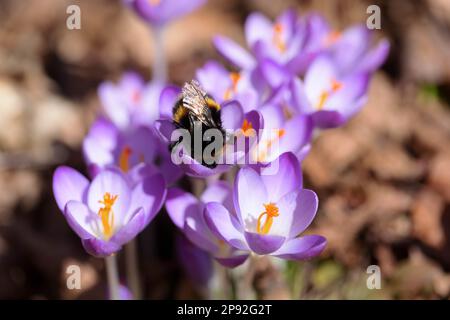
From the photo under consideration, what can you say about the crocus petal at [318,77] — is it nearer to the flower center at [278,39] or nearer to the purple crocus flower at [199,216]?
the flower center at [278,39]

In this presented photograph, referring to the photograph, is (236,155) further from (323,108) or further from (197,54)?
(197,54)

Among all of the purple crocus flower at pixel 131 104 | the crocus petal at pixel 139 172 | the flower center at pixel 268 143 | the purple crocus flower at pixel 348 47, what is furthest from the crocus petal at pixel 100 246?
the purple crocus flower at pixel 348 47

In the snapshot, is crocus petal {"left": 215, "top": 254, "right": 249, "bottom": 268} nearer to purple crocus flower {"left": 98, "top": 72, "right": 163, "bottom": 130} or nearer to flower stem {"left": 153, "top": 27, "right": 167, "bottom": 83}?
purple crocus flower {"left": 98, "top": 72, "right": 163, "bottom": 130}

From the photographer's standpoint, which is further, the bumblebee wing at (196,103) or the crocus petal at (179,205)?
the crocus petal at (179,205)

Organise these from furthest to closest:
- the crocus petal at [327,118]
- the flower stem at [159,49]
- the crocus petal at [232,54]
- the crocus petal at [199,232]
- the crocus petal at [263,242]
Result: the flower stem at [159,49] → the crocus petal at [232,54] → the crocus petal at [327,118] → the crocus petal at [199,232] → the crocus petal at [263,242]

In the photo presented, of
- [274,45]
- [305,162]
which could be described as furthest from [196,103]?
[305,162]

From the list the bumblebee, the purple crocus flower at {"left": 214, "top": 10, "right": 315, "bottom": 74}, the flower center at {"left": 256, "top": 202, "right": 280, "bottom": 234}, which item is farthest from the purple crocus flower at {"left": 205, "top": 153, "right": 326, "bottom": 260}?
the purple crocus flower at {"left": 214, "top": 10, "right": 315, "bottom": 74}

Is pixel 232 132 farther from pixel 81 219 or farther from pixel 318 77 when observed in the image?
pixel 318 77
